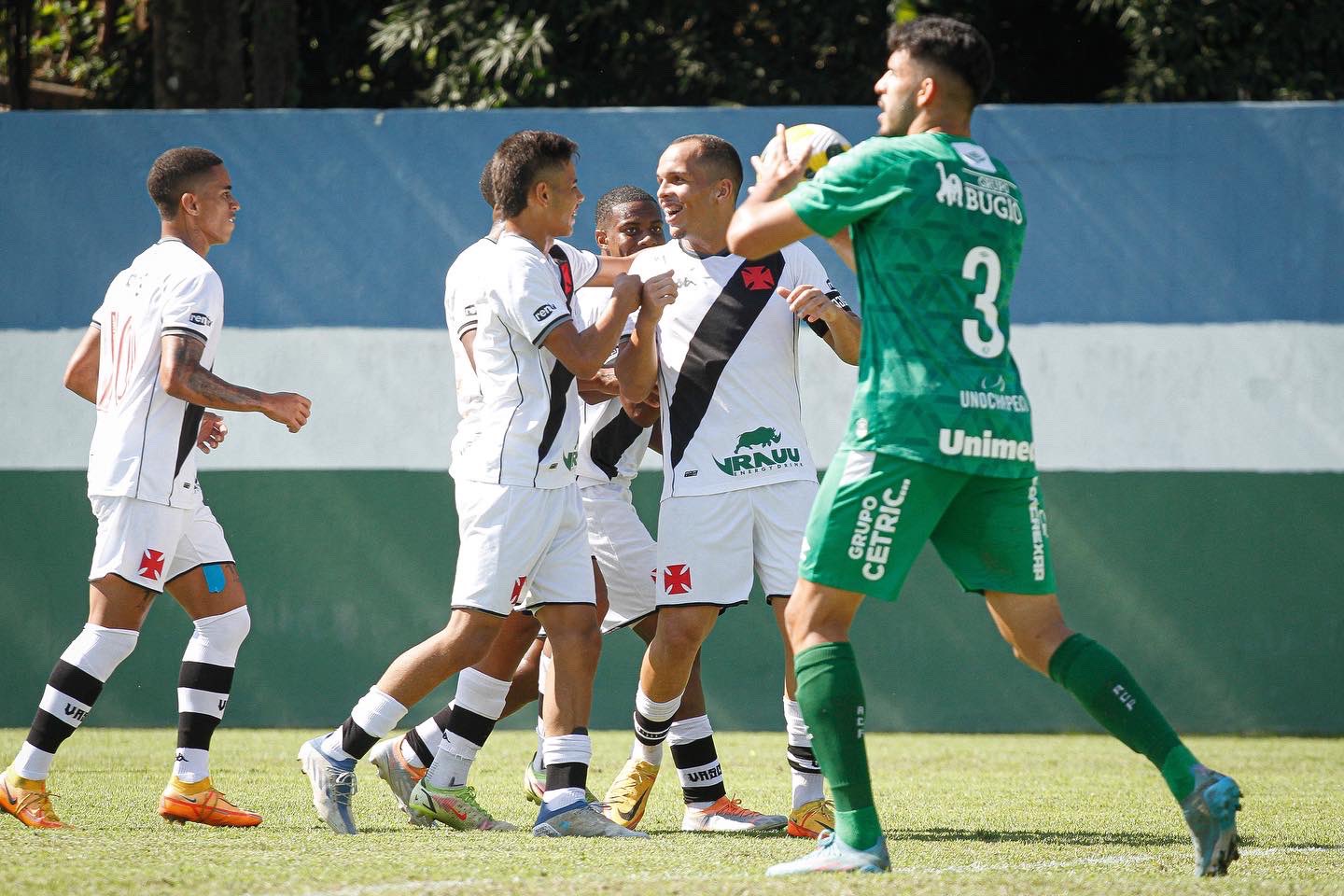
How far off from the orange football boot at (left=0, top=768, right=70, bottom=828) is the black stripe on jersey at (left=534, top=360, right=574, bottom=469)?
1.90m

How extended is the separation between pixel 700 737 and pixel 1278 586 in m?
4.11

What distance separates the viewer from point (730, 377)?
5.28 metres

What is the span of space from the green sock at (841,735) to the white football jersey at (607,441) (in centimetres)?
216

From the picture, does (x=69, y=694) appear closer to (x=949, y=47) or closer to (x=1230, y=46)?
(x=949, y=47)

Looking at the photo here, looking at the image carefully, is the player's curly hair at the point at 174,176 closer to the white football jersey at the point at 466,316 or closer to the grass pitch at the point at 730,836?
the white football jersey at the point at 466,316

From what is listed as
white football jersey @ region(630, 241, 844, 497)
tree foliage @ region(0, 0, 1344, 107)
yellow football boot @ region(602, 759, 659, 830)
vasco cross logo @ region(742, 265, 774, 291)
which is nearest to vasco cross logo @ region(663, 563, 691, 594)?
white football jersey @ region(630, 241, 844, 497)

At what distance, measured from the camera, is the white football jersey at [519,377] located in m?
4.91

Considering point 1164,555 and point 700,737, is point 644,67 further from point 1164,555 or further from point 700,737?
point 700,737

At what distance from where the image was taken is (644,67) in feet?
41.7

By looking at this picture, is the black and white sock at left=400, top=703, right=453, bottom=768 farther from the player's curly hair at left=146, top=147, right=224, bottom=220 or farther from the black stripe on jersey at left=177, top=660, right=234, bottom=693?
the player's curly hair at left=146, top=147, right=224, bottom=220

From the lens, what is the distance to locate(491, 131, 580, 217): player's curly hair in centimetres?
509

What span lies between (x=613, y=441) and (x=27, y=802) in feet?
7.67

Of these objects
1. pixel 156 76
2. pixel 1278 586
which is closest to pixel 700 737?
pixel 1278 586

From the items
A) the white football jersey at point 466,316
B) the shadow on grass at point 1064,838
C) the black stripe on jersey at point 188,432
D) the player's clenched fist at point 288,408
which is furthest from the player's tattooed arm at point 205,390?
the shadow on grass at point 1064,838
